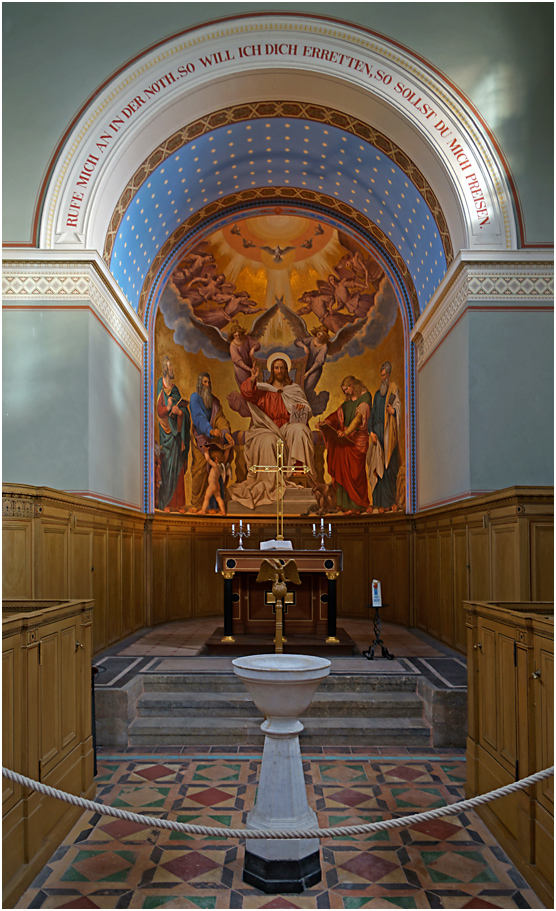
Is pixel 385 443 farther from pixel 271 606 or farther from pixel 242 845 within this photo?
pixel 242 845

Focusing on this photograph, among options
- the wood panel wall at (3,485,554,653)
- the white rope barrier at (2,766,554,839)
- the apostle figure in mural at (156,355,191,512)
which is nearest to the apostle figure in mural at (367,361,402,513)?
the wood panel wall at (3,485,554,653)

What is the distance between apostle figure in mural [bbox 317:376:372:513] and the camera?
13.5 m

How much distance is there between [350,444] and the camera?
44.8 feet

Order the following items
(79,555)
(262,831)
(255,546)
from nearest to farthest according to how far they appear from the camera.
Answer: (262,831)
(79,555)
(255,546)

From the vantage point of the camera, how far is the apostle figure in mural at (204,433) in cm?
1340

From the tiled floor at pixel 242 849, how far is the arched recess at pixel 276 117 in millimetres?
→ 6525

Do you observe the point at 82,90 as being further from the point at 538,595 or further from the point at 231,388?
the point at 538,595

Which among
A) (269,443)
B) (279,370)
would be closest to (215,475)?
(269,443)

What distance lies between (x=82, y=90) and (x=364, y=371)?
7.02m

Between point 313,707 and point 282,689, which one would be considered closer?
point 282,689

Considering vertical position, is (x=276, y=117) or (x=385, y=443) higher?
(x=276, y=117)

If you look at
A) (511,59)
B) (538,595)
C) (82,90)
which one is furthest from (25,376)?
(511,59)

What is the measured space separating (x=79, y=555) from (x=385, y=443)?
6603 mm

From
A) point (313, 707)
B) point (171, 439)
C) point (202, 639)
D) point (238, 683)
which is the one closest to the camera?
point (313, 707)
